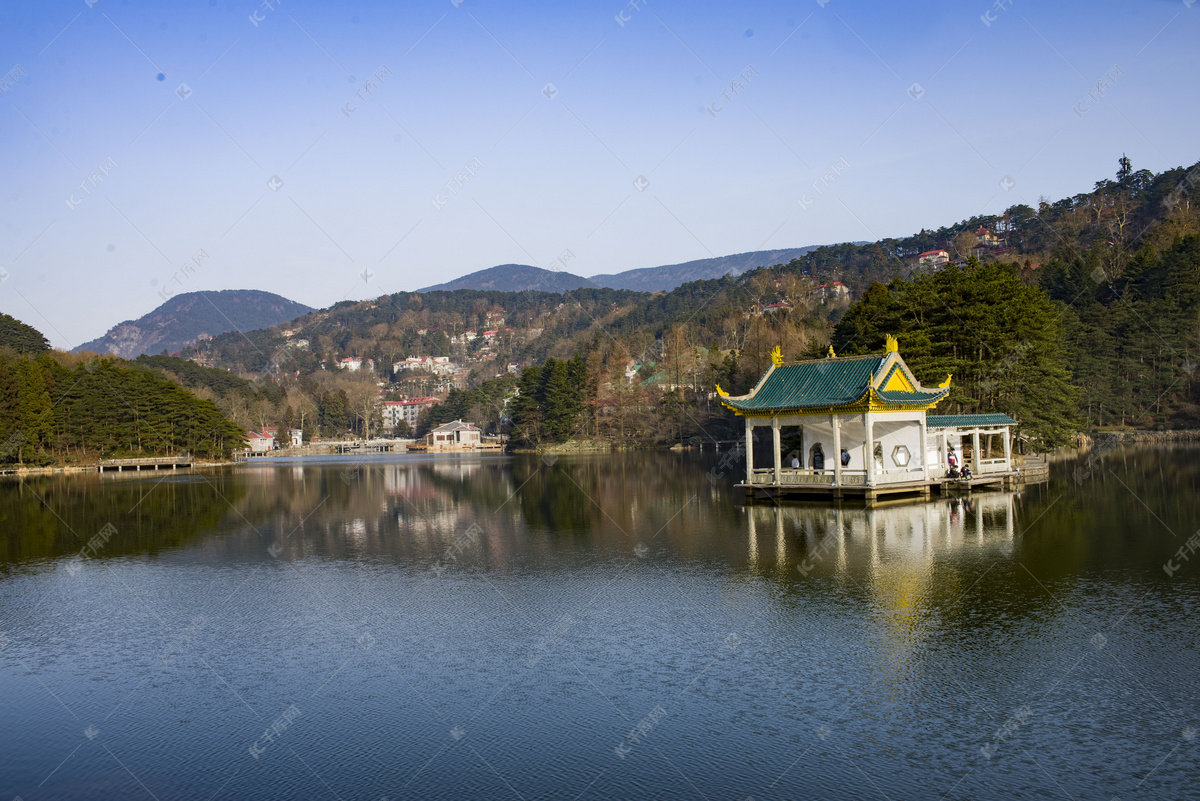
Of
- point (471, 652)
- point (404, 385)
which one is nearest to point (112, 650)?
point (471, 652)

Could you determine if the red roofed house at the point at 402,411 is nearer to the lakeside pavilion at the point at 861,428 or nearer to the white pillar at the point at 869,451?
the lakeside pavilion at the point at 861,428

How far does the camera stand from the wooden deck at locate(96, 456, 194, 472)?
66.4 metres

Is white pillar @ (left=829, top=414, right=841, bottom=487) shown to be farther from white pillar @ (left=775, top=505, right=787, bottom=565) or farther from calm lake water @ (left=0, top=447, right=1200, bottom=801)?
calm lake water @ (left=0, top=447, right=1200, bottom=801)

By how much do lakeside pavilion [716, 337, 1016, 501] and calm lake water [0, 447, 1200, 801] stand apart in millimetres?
5540

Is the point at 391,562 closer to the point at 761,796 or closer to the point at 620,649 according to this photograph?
the point at 620,649

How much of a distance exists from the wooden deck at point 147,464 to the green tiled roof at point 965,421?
60.1 meters

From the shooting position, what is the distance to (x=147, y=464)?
227 ft

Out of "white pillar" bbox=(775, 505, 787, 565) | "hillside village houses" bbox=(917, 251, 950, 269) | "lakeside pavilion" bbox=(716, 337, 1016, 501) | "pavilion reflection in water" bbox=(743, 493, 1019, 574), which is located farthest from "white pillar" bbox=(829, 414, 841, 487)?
"hillside village houses" bbox=(917, 251, 950, 269)

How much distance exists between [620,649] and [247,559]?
1256 centimetres

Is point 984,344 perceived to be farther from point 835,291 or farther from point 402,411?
point 402,411

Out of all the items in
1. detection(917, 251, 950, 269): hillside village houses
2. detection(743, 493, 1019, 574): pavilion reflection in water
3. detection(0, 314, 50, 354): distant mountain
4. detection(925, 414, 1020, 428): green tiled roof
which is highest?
detection(917, 251, 950, 269): hillside village houses

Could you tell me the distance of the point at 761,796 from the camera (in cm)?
752

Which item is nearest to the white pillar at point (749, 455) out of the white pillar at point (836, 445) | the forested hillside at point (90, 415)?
the white pillar at point (836, 445)

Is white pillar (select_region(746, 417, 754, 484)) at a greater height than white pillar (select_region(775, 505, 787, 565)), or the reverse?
white pillar (select_region(746, 417, 754, 484))
